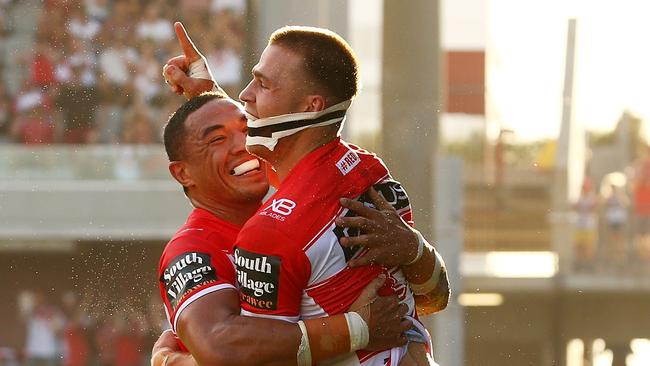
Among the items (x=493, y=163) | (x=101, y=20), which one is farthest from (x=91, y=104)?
(x=493, y=163)

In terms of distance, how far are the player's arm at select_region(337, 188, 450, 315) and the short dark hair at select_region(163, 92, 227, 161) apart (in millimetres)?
643

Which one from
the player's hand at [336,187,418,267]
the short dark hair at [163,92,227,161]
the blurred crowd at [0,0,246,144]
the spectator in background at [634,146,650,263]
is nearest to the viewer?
the player's hand at [336,187,418,267]

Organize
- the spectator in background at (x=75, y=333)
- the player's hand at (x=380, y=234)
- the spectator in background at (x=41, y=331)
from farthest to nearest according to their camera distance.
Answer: the spectator in background at (x=41, y=331) → the spectator in background at (x=75, y=333) → the player's hand at (x=380, y=234)

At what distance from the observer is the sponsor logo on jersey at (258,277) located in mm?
2756

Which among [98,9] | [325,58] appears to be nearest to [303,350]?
[325,58]

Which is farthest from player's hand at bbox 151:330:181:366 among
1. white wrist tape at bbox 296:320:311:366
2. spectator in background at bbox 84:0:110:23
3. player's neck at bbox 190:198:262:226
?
spectator in background at bbox 84:0:110:23

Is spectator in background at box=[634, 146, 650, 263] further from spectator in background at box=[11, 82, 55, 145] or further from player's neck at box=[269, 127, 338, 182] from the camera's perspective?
player's neck at box=[269, 127, 338, 182]

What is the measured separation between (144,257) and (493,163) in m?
3.01

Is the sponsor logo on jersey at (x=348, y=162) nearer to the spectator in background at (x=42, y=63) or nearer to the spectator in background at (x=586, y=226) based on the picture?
the spectator in background at (x=586, y=226)

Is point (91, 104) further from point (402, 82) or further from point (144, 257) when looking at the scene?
point (402, 82)

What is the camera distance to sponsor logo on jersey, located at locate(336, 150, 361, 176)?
2.94 metres

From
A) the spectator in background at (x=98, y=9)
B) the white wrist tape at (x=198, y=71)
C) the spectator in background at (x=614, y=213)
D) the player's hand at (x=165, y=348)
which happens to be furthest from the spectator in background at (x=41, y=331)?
the player's hand at (x=165, y=348)

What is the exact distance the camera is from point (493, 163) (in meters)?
10.4

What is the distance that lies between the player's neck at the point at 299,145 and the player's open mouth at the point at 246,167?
0.35 meters
